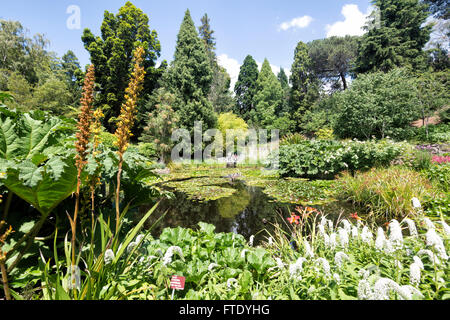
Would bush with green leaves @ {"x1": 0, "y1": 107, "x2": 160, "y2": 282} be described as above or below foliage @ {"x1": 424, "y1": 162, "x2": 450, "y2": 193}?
above

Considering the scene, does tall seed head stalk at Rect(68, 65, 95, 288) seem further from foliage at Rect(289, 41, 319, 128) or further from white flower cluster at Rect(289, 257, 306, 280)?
foliage at Rect(289, 41, 319, 128)

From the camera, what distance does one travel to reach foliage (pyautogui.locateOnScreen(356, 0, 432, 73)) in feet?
55.6

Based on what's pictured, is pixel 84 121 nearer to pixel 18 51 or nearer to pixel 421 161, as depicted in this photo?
pixel 421 161

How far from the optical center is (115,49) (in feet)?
50.9

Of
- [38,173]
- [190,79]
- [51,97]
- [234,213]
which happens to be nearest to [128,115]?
[38,173]

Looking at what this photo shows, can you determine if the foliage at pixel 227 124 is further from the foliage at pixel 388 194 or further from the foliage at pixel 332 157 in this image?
the foliage at pixel 388 194

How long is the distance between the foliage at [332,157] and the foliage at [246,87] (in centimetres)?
1876

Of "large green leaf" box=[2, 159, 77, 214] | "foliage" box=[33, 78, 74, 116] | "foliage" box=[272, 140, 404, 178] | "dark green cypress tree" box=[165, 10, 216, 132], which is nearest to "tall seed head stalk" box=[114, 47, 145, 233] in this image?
"large green leaf" box=[2, 159, 77, 214]

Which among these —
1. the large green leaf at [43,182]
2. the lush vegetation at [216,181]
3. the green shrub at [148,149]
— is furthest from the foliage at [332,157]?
the green shrub at [148,149]

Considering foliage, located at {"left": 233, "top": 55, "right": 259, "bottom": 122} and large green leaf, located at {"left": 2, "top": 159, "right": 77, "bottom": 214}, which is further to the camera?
foliage, located at {"left": 233, "top": 55, "right": 259, "bottom": 122}

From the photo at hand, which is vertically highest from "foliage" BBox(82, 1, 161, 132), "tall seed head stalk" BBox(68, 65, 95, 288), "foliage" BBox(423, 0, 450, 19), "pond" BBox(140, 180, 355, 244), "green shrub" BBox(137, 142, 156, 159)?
"foliage" BBox(423, 0, 450, 19)

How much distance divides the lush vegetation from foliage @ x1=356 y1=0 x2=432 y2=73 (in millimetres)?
128

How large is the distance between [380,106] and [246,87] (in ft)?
60.2
